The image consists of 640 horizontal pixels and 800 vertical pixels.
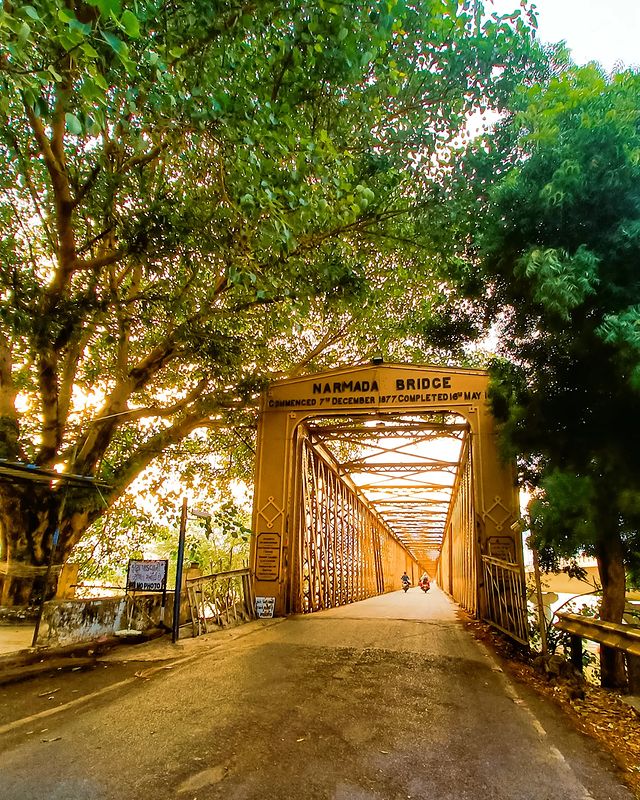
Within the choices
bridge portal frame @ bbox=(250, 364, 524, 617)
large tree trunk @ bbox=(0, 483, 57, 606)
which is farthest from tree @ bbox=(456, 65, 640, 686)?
large tree trunk @ bbox=(0, 483, 57, 606)

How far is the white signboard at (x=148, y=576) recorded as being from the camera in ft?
21.1

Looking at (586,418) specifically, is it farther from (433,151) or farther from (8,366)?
(8,366)

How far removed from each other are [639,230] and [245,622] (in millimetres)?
8083

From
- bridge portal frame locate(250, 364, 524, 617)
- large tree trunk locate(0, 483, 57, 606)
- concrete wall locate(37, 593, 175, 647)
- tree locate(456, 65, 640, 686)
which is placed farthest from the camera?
bridge portal frame locate(250, 364, 524, 617)

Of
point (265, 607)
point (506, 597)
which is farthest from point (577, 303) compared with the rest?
point (265, 607)

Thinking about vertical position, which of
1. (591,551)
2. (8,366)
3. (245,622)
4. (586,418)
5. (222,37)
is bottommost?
(245,622)

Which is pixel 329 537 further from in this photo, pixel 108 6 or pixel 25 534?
pixel 108 6

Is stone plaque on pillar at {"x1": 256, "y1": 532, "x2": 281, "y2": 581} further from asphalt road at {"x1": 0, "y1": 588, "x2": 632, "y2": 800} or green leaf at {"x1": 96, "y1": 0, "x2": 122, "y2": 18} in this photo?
green leaf at {"x1": 96, "y1": 0, "x2": 122, "y2": 18}

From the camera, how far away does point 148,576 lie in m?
6.46

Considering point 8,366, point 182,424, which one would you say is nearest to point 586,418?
point 182,424

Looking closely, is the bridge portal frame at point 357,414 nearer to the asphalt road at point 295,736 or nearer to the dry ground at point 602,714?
the dry ground at point 602,714

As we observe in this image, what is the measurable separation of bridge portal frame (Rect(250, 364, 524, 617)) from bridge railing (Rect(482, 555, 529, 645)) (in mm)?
384

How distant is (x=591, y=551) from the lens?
466 cm

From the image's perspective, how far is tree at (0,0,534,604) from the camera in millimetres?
4289
